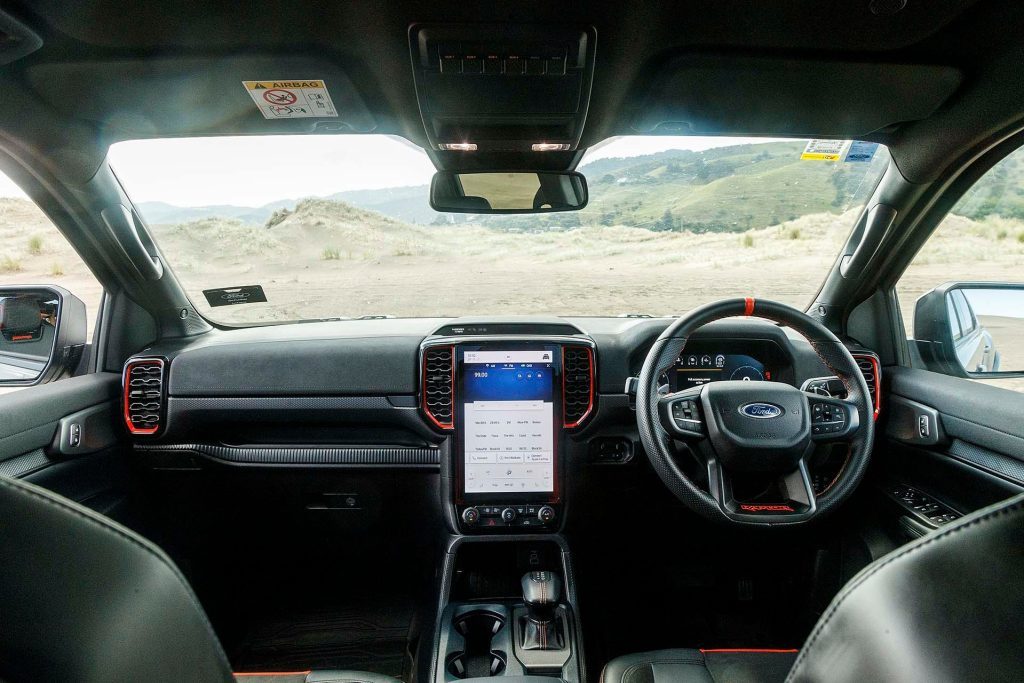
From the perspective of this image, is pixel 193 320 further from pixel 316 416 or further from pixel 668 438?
pixel 668 438

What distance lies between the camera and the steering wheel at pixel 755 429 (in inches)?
81.1

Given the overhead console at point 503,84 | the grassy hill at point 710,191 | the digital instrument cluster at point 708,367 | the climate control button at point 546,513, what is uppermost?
the overhead console at point 503,84

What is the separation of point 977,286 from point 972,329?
0.19m

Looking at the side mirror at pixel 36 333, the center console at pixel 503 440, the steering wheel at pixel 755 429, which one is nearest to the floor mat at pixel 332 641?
the center console at pixel 503 440

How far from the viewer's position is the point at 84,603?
0.64 metres

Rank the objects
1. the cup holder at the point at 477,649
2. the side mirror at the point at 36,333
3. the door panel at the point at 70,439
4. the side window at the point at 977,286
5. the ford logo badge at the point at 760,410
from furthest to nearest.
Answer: the side mirror at the point at 36,333 < the side window at the point at 977,286 < the cup holder at the point at 477,649 < the door panel at the point at 70,439 < the ford logo badge at the point at 760,410

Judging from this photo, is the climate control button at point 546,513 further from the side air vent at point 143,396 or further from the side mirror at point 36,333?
the side mirror at point 36,333

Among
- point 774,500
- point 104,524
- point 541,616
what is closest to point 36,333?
point 541,616

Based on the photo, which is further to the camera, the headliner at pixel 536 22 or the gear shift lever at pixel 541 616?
the gear shift lever at pixel 541 616

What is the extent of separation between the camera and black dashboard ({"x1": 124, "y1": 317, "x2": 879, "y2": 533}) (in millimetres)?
2812

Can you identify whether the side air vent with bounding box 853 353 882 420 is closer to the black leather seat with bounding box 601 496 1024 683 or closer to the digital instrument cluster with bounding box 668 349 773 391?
the digital instrument cluster with bounding box 668 349 773 391

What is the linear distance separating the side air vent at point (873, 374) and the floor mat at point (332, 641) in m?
2.41

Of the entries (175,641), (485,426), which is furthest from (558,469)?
(175,641)

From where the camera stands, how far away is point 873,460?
288 cm
